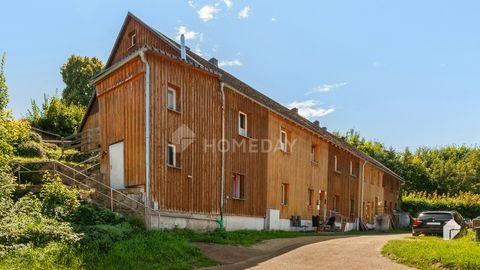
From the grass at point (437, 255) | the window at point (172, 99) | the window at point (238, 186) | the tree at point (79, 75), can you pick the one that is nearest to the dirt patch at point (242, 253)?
the grass at point (437, 255)

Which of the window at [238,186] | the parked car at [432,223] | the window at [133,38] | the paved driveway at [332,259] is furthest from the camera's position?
the window at [133,38]

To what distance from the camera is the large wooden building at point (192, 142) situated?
1526 cm

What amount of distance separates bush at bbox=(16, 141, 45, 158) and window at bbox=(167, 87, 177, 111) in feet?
36.3

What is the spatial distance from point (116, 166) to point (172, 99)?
326 centimetres

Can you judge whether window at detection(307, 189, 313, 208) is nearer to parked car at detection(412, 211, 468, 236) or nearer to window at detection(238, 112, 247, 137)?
parked car at detection(412, 211, 468, 236)

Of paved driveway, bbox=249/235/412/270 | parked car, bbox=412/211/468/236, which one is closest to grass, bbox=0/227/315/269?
paved driveway, bbox=249/235/412/270

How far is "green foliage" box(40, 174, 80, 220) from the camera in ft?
42.6

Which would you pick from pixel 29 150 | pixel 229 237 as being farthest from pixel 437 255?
pixel 29 150

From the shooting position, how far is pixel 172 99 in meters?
16.5

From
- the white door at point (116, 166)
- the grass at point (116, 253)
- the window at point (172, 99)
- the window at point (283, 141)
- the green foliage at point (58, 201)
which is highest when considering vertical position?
the window at point (172, 99)

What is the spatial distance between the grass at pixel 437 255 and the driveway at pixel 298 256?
444 mm

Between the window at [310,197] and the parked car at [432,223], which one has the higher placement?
the window at [310,197]

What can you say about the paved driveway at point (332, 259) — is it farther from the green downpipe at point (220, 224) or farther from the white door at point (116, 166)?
the white door at point (116, 166)

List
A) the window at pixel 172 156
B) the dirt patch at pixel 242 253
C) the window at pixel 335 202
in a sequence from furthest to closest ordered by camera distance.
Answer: the window at pixel 335 202 → the window at pixel 172 156 → the dirt patch at pixel 242 253
